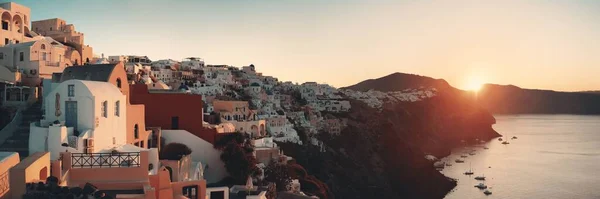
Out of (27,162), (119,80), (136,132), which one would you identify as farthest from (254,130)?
(27,162)

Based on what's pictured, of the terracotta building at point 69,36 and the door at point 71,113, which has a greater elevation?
the terracotta building at point 69,36

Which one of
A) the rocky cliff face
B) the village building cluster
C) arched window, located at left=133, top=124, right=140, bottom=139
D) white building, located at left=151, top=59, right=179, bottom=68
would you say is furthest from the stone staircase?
white building, located at left=151, top=59, right=179, bottom=68

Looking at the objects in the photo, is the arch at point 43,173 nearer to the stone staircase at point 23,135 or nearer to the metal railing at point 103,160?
the metal railing at point 103,160

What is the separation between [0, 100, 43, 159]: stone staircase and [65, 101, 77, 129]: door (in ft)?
5.38

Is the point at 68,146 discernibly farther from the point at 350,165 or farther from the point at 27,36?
the point at 350,165

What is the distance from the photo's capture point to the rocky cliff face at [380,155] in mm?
47344

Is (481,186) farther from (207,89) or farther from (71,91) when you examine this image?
(71,91)

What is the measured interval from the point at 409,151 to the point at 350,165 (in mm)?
17888

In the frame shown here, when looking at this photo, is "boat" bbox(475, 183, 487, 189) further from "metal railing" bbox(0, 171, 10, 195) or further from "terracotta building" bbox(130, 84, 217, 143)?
"metal railing" bbox(0, 171, 10, 195)

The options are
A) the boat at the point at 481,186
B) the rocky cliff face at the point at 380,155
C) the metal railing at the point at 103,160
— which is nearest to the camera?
the metal railing at the point at 103,160

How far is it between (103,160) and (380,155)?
54566 millimetres

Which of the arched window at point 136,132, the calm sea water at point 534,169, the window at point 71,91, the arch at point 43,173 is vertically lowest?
the calm sea water at point 534,169

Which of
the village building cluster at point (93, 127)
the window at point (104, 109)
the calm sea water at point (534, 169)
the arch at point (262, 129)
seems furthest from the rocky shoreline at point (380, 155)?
the window at point (104, 109)

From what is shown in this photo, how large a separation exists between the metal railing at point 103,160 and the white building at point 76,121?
284 centimetres
